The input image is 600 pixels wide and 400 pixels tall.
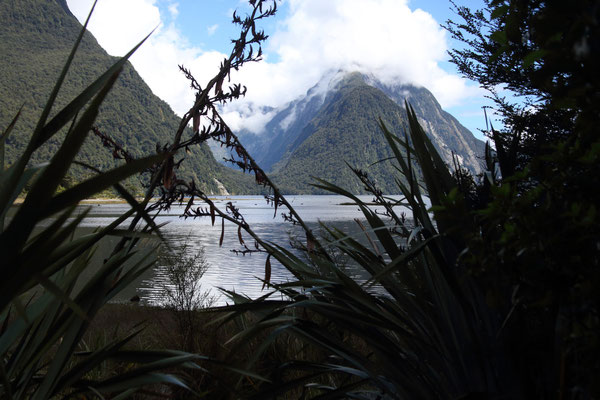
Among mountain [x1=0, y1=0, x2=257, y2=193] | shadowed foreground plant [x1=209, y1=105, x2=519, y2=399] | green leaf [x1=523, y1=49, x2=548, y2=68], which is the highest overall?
mountain [x1=0, y1=0, x2=257, y2=193]

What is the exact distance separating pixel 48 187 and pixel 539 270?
28.3 inches

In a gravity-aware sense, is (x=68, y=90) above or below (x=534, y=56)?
above

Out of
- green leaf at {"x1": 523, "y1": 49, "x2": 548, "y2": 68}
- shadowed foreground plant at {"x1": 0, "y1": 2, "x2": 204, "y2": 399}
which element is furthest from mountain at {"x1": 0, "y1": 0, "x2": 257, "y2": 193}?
green leaf at {"x1": 523, "y1": 49, "x2": 548, "y2": 68}

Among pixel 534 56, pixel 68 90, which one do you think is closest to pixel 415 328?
pixel 534 56

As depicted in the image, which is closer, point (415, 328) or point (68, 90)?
point (415, 328)

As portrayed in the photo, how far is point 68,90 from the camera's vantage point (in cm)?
10212

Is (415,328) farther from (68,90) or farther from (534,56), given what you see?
(68,90)

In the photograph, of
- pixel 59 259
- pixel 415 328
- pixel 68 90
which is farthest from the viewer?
pixel 68 90

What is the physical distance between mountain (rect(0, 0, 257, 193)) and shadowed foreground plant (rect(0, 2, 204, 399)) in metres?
70.8

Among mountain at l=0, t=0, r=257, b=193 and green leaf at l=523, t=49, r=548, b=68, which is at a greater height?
mountain at l=0, t=0, r=257, b=193

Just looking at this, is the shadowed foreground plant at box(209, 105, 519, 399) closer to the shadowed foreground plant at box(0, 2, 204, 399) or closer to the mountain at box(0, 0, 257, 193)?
the shadowed foreground plant at box(0, 2, 204, 399)

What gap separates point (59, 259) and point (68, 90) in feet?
379

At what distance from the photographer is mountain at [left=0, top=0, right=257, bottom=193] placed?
81688 millimetres

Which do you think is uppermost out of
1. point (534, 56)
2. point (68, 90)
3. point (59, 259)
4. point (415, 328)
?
point (68, 90)
